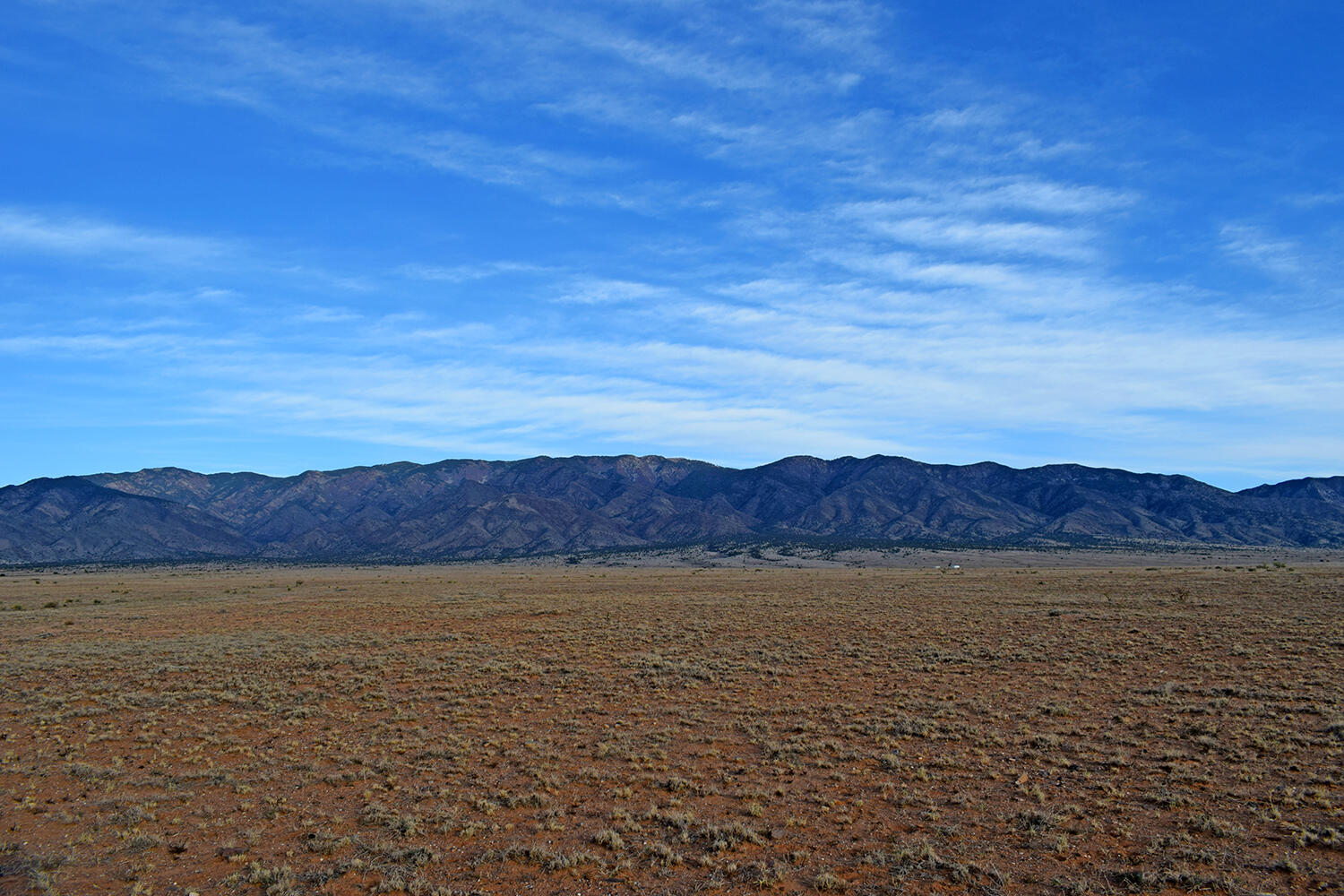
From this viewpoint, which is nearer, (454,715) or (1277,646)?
(454,715)

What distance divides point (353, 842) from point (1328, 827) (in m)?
13.4

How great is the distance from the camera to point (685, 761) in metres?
14.9

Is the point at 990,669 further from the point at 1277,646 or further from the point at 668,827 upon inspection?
the point at 668,827

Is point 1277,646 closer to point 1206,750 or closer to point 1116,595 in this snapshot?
point 1206,750

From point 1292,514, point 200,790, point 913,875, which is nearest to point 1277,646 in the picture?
point 913,875

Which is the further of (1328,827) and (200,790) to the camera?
(200,790)

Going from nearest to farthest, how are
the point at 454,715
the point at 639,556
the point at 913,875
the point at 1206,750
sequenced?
1. the point at 913,875
2. the point at 1206,750
3. the point at 454,715
4. the point at 639,556

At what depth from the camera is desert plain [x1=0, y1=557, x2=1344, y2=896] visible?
403 inches

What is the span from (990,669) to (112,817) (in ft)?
68.3

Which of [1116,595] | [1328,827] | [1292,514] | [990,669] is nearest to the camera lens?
[1328,827]

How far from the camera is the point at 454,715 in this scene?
18766 mm

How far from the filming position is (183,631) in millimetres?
34344

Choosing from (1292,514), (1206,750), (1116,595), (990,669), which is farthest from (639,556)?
(1292,514)

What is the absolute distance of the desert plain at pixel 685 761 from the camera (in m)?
10.2
